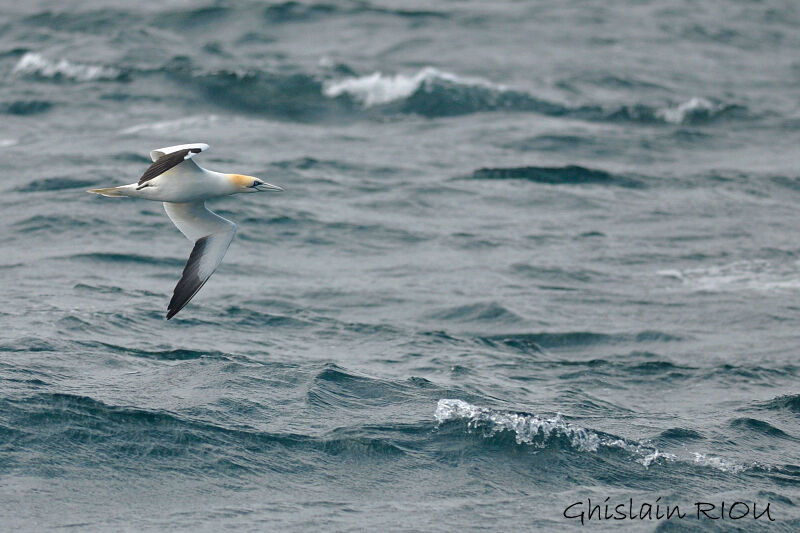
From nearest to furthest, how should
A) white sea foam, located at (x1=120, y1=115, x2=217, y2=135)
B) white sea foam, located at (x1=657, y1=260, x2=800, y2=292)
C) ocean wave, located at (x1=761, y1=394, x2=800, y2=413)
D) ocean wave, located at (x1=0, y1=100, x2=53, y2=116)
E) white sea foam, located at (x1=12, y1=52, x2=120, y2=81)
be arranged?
ocean wave, located at (x1=761, y1=394, x2=800, y2=413) < white sea foam, located at (x1=657, y1=260, x2=800, y2=292) < white sea foam, located at (x1=120, y1=115, x2=217, y2=135) < ocean wave, located at (x1=0, y1=100, x2=53, y2=116) < white sea foam, located at (x1=12, y1=52, x2=120, y2=81)

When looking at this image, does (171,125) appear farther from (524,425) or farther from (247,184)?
(524,425)

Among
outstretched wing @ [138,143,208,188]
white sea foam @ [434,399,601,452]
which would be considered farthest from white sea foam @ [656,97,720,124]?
outstretched wing @ [138,143,208,188]

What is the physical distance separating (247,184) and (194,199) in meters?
0.68

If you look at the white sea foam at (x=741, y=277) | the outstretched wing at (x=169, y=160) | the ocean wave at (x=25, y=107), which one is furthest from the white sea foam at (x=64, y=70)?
the outstretched wing at (x=169, y=160)

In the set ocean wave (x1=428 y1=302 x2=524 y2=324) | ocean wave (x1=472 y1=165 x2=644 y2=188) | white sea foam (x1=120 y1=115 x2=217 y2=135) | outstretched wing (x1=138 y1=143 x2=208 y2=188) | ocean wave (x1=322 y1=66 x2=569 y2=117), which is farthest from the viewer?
ocean wave (x1=322 y1=66 x2=569 y2=117)

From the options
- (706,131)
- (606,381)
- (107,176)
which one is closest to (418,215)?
(107,176)

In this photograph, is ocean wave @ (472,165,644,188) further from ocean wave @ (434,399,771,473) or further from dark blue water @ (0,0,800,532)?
ocean wave @ (434,399,771,473)

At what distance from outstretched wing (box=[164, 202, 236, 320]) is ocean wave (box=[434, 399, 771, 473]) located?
3.28 meters

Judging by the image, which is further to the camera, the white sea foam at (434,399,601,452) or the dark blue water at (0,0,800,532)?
the white sea foam at (434,399,601,452)

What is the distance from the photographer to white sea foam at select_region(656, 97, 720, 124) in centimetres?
3293

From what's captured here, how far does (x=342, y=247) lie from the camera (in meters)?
23.3

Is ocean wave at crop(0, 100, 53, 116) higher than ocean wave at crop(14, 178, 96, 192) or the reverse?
higher

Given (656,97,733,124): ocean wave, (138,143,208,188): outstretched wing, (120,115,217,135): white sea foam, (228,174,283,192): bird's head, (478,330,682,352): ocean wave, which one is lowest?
(478,330,682,352): ocean wave

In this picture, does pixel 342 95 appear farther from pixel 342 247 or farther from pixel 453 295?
pixel 453 295
